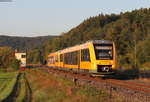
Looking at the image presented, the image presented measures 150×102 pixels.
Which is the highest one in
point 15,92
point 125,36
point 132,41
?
point 125,36

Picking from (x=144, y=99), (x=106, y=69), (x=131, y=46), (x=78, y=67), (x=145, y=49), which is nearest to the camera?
(x=144, y=99)

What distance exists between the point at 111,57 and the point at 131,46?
4841cm

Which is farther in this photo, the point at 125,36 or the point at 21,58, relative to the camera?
the point at 21,58

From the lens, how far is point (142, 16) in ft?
362

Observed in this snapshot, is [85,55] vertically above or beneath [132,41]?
beneath

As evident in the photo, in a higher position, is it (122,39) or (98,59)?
(122,39)

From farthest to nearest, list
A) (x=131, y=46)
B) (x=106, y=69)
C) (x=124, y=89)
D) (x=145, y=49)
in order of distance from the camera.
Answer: (x=131, y=46)
(x=145, y=49)
(x=106, y=69)
(x=124, y=89)

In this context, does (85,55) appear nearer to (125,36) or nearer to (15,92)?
(15,92)

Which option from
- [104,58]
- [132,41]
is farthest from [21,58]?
[104,58]

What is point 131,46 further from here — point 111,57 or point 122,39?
point 111,57

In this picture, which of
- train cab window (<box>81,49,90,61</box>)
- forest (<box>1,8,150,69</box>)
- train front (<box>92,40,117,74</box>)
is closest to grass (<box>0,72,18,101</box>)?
train cab window (<box>81,49,90,61</box>)

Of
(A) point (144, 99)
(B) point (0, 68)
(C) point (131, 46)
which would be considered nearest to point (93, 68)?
(A) point (144, 99)

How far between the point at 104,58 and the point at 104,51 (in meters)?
0.67

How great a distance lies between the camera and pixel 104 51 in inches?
1021
